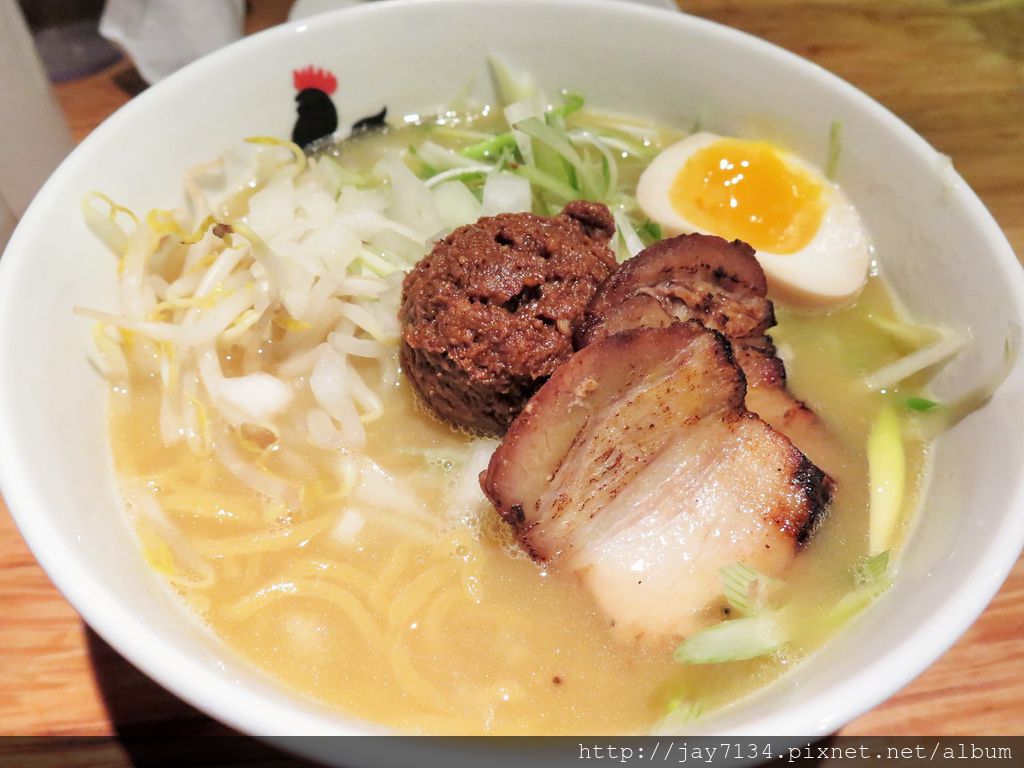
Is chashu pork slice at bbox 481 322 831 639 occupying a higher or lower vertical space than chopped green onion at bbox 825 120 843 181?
lower

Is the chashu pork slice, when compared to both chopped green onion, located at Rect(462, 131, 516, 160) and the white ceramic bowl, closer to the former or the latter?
the white ceramic bowl

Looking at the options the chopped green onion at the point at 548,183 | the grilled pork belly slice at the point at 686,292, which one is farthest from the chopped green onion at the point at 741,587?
the chopped green onion at the point at 548,183

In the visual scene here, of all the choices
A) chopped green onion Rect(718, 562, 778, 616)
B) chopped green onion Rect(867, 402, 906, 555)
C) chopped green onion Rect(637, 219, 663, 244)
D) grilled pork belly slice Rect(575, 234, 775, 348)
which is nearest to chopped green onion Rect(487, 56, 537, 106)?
chopped green onion Rect(637, 219, 663, 244)

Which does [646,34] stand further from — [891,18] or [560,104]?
[891,18]

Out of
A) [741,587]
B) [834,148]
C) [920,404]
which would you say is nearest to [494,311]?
[741,587]

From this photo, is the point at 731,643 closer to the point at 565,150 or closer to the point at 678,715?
the point at 678,715

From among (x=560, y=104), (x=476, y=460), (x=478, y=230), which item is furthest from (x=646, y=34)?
(x=476, y=460)
